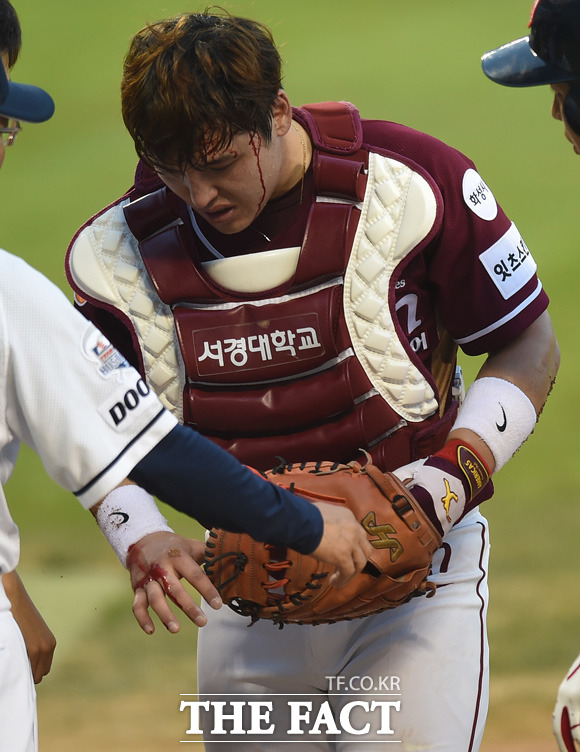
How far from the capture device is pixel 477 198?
231 centimetres

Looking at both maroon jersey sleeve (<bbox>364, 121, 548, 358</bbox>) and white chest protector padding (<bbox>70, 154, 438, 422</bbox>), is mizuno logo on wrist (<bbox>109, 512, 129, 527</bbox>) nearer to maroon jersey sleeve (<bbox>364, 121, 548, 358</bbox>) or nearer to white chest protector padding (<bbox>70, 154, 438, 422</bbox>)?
white chest protector padding (<bbox>70, 154, 438, 422</bbox>)

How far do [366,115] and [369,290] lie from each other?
4.80 metres

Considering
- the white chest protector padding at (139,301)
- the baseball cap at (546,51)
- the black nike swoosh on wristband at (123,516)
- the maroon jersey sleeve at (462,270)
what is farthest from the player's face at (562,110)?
the black nike swoosh on wristband at (123,516)

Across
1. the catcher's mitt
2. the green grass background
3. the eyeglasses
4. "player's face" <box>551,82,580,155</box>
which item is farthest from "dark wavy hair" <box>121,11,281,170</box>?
the green grass background

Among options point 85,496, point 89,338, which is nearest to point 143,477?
point 85,496

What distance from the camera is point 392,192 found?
7.48 ft

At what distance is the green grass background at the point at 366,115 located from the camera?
169 inches

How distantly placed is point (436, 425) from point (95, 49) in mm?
6339

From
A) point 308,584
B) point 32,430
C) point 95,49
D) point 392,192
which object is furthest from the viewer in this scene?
point 95,49

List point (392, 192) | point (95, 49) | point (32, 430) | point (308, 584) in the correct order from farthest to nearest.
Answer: point (95, 49) → point (392, 192) → point (308, 584) → point (32, 430)

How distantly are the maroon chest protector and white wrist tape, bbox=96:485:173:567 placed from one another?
0.20 metres

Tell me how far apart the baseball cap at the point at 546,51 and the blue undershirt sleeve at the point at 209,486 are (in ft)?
3.16

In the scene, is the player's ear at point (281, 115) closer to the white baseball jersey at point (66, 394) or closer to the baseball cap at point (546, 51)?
the baseball cap at point (546, 51)

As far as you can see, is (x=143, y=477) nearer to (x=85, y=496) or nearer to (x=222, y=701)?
(x=85, y=496)
